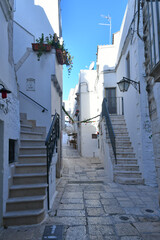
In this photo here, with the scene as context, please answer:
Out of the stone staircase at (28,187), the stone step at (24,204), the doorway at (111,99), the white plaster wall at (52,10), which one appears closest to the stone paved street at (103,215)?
the stone staircase at (28,187)

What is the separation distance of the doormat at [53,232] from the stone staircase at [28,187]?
0.29 metres

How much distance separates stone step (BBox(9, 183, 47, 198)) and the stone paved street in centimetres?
50

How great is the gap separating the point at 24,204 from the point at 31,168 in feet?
3.06

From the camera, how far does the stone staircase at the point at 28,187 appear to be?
3.48 m

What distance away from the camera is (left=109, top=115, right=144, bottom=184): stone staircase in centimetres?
649

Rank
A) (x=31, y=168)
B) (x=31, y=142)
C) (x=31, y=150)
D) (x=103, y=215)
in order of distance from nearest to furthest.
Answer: (x=103, y=215), (x=31, y=168), (x=31, y=150), (x=31, y=142)

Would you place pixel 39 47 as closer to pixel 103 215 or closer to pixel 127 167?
pixel 127 167

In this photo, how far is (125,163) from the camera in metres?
7.21

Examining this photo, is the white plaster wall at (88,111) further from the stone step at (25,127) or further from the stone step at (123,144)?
the stone step at (25,127)

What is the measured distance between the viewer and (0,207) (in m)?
3.45

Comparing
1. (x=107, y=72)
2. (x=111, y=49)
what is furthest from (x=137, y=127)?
(x=111, y=49)

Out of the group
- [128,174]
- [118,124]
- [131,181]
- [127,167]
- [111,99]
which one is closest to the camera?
[131,181]

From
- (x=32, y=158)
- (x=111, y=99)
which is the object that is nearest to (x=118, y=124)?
(x=111, y=99)

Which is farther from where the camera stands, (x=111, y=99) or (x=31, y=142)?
(x=111, y=99)
